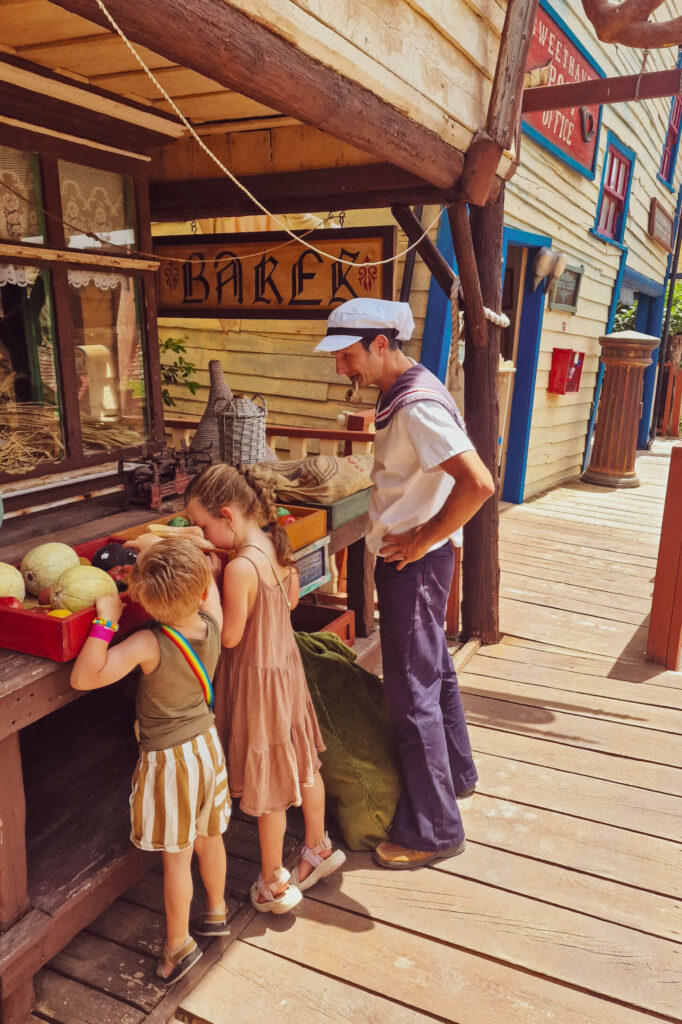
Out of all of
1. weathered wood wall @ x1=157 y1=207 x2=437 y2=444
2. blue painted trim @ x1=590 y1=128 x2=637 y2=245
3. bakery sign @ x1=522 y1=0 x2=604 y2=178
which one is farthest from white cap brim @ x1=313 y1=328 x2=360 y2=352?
blue painted trim @ x1=590 y1=128 x2=637 y2=245

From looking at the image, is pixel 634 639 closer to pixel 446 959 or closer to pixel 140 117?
pixel 446 959

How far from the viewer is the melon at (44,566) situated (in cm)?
238

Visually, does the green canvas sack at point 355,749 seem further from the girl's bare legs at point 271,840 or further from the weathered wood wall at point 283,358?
the weathered wood wall at point 283,358

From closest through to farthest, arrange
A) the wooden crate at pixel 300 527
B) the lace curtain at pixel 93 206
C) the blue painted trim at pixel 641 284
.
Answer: the wooden crate at pixel 300 527, the lace curtain at pixel 93 206, the blue painted trim at pixel 641 284

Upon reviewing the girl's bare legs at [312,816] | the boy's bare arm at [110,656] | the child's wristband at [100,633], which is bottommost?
the girl's bare legs at [312,816]

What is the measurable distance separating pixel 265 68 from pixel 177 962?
2.72m

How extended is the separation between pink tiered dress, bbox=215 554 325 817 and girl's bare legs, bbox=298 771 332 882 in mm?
143

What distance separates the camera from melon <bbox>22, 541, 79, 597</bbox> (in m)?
2.38

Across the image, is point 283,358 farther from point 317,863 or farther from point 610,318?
point 610,318

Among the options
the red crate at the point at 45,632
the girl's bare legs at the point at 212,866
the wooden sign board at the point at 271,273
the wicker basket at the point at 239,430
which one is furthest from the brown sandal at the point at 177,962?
the wooden sign board at the point at 271,273

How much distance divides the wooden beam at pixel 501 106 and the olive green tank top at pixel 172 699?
273cm

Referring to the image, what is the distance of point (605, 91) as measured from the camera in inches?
182

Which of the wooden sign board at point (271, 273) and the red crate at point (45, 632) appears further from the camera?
the wooden sign board at point (271, 273)

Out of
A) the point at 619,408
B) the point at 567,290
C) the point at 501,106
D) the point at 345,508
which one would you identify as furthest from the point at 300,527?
the point at 619,408
